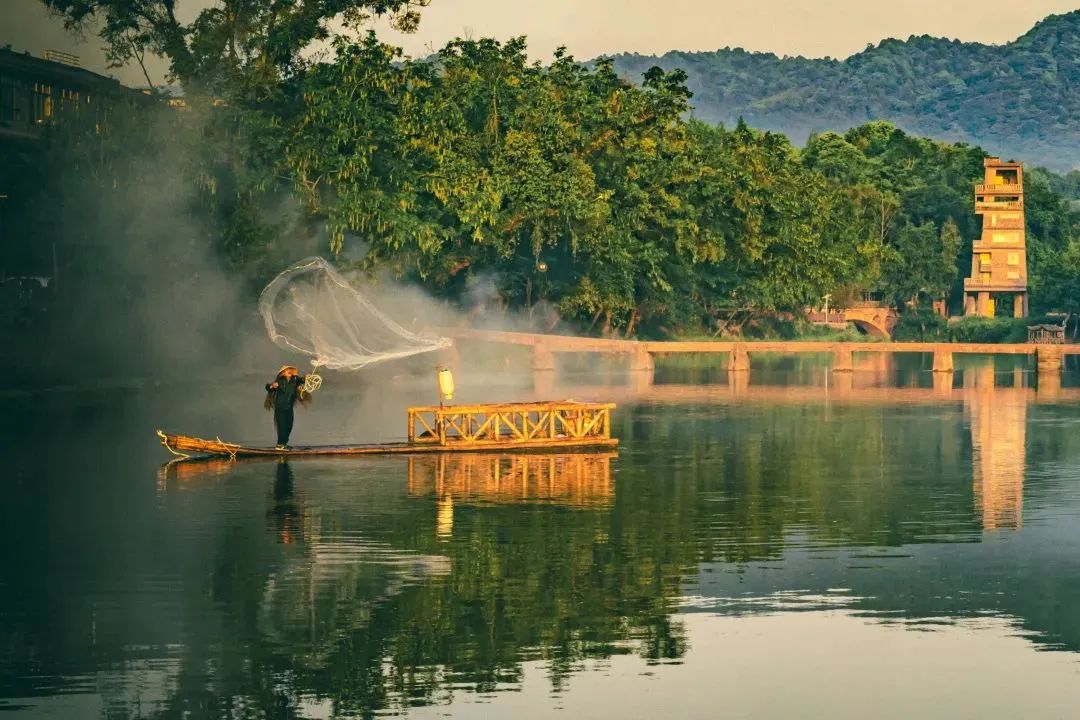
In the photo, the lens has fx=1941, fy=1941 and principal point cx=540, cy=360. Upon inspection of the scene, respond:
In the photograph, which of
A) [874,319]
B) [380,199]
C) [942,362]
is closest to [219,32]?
[380,199]

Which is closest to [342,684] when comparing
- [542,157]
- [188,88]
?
[188,88]

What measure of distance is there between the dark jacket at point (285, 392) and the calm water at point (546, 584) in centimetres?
174

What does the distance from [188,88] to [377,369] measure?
17980mm

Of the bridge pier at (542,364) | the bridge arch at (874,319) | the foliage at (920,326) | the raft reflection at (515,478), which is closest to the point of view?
the raft reflection at (515,478)

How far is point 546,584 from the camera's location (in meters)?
32.8

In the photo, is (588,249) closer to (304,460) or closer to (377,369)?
(377,369)

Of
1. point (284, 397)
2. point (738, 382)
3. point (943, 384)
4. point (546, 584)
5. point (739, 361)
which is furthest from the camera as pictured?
point (739, 361)

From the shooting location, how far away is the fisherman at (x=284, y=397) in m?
51.8

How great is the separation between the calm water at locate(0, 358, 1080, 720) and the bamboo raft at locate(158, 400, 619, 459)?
59 centimetres

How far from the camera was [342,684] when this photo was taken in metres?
25.4

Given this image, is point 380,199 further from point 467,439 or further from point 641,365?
point 467,439

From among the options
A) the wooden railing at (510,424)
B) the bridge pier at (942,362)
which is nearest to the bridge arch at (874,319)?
the bridge pier at (942,362)

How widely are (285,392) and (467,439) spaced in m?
5.84

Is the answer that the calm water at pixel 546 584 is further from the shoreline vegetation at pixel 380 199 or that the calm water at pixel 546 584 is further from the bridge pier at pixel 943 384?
the bridge pier at pixel 943 384
